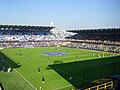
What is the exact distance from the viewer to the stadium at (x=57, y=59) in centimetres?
2541

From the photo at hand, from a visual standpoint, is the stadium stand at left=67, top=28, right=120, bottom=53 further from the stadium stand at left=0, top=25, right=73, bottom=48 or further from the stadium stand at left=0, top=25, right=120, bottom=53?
the stadium stand at left=0, top=25, right=73, bottom=48

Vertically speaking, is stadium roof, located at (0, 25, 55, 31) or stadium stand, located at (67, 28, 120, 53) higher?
stadium roof, located at (0, 25, 55, 31)

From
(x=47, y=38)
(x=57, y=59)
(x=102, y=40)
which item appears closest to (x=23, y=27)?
(x=47, y=38)

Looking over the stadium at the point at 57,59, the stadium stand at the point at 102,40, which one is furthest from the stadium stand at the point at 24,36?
the stadium stand at the point at 102,40

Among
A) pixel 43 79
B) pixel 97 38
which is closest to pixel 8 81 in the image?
pixel 43 79

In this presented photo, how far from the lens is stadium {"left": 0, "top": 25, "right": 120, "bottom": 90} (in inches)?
1000

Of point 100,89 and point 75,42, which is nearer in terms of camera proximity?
point 100,89

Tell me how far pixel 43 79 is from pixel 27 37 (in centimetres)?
7181

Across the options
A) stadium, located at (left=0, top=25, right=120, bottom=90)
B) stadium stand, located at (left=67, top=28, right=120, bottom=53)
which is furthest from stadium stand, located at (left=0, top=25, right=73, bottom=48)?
stadium stand, located at (left=67, top=28, right=120, bottom=53)

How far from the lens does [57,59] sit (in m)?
48.5

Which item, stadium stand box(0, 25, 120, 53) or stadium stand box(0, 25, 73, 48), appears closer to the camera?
stadium stand box(0, 25, 120, 53)

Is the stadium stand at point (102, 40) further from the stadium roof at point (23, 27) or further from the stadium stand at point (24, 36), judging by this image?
the stadium roof at point (23, 27)

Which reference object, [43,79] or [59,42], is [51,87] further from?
[59,42]

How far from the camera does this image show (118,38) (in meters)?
75.2
